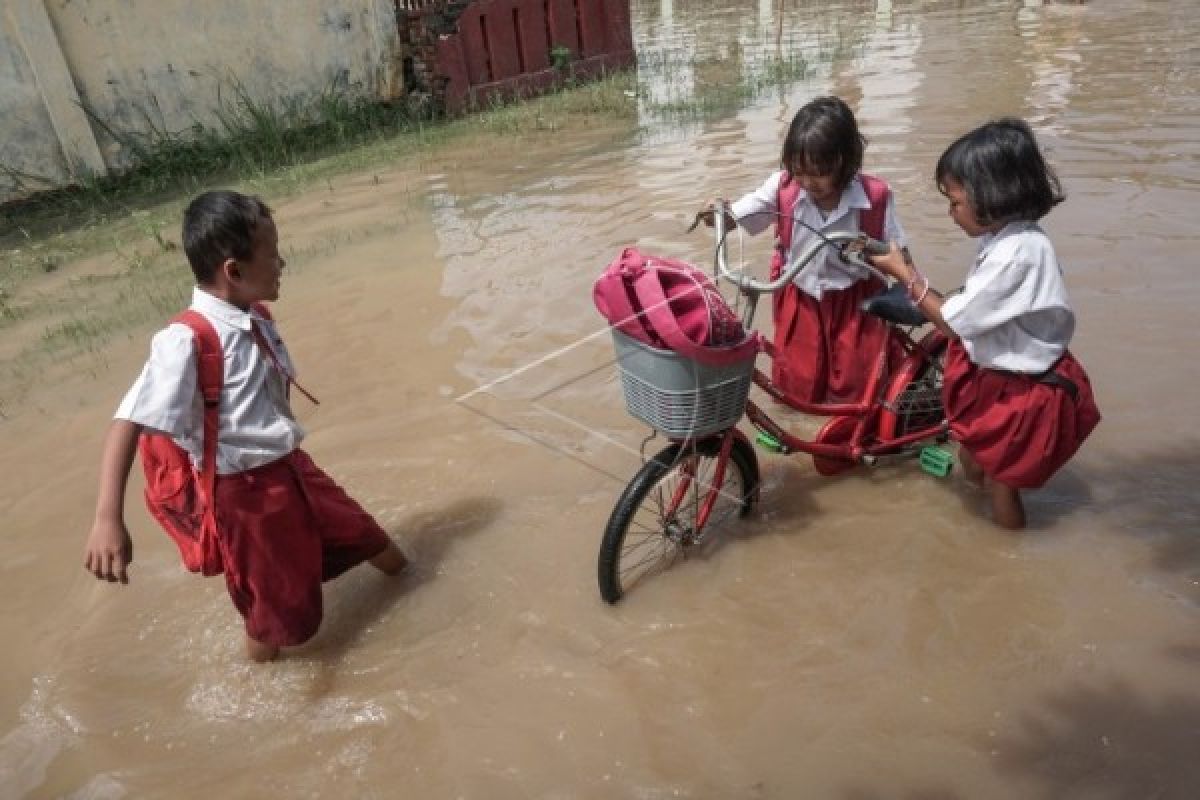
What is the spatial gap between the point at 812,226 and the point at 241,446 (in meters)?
2.21

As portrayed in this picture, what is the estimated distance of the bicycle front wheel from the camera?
2.66m

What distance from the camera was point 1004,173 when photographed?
253cm

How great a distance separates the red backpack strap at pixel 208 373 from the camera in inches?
90.7

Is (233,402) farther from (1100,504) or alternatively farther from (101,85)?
(101,85)

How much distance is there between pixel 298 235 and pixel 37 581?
4.39m

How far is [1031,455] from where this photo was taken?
2766mm

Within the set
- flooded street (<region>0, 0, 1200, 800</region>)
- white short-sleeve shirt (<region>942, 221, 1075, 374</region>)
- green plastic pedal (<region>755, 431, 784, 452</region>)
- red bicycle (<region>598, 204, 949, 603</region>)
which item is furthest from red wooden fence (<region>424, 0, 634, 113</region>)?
white short-sleeve shirt (<region>942, 221, 1075, 374</region>)

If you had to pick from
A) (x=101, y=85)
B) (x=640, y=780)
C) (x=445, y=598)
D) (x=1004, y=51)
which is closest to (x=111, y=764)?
(x=445, y=598)

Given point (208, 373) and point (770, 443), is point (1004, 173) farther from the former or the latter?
point (208, 373)

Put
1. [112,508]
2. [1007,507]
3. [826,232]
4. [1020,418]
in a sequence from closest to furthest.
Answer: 1. [112,508]
2. [1020,418]
3. [1007,507]
4. [826,232]

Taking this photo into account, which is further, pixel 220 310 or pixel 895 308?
pixel 895 308

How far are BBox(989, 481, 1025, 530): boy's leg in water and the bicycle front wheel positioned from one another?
0.86 m

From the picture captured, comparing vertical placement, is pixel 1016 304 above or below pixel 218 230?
below

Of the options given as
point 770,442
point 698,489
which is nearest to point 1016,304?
point 770,442
